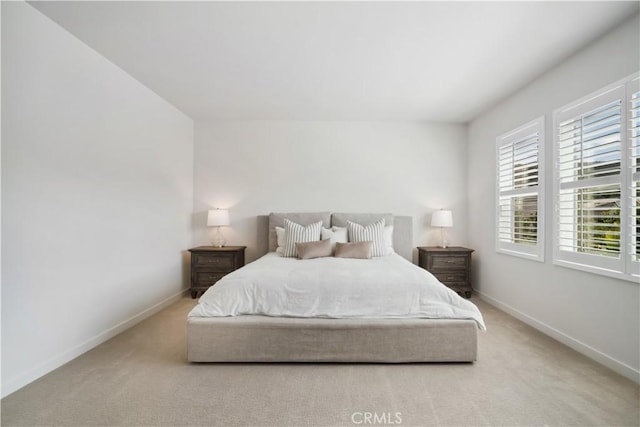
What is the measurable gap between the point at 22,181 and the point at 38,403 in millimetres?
1439

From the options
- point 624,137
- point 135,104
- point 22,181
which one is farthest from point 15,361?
point 624,137

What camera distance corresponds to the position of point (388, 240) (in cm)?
395

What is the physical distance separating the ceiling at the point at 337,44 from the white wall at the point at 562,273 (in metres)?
0.17

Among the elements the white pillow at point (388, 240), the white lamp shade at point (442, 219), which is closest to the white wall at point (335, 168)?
the white lamp shade at point (442, 219)

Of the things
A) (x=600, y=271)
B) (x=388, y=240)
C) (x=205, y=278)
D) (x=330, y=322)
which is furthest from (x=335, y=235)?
(x=600, y=271)

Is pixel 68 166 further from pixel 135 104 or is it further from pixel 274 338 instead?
pixel 274 338

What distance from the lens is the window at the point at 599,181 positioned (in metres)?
2.04

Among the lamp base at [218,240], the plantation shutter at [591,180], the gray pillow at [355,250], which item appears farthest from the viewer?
the lamp base at [218,240]

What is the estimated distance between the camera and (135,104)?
3021 mm

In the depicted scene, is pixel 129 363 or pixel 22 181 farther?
pixel 129 363

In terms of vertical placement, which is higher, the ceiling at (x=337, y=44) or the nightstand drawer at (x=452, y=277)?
the ceiling at (x=337, y=44)

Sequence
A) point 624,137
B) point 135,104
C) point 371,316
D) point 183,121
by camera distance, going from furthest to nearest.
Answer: point 183,121 → point 135,104 → point 371,316 → point 624,137

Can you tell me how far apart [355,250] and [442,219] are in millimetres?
1571

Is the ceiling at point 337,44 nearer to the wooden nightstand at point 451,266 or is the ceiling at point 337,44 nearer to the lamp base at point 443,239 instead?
the lamp base at point 443,239
